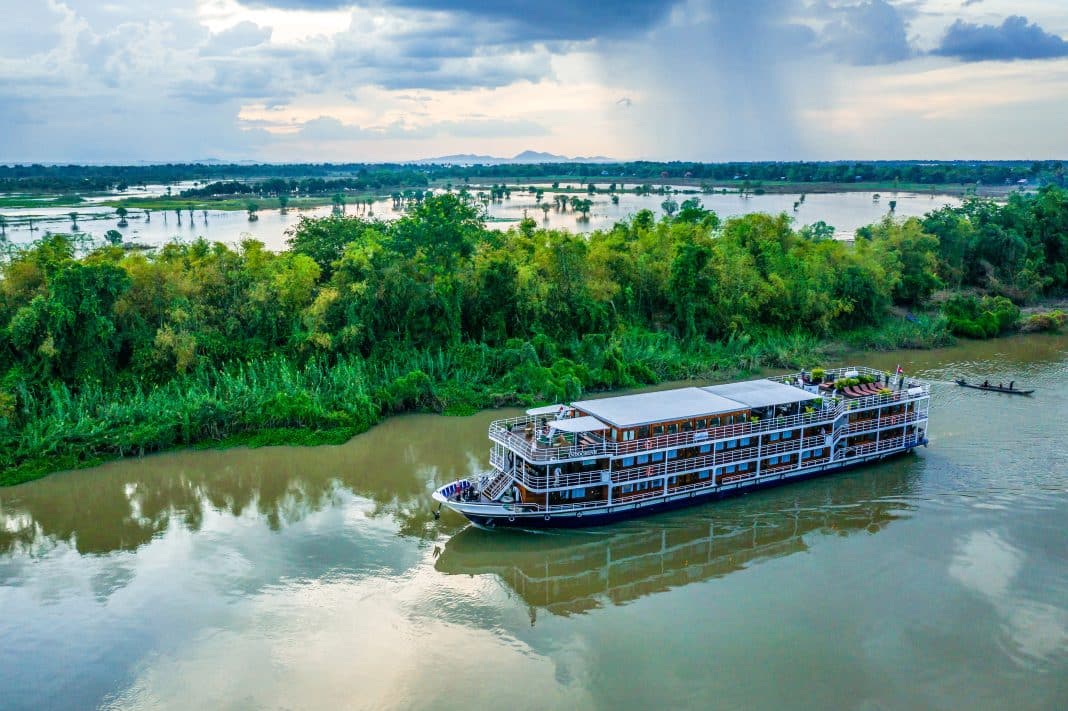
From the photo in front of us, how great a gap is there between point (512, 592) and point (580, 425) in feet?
16.1

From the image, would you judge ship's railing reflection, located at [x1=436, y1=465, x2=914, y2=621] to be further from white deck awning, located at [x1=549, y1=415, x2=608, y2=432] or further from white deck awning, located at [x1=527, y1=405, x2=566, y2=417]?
white deck awning, located at [x1=527, y1=405, x2=566, y2=417]

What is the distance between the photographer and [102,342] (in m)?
29.0

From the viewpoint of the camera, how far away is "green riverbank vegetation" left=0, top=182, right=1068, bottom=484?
2753 cm

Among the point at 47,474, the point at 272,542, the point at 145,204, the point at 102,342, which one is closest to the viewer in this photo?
the point at 272,542

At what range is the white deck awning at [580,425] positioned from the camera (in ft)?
68.2

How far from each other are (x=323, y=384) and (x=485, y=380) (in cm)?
680

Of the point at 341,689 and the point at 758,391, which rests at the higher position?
the point at 758,391

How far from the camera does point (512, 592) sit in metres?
18.5

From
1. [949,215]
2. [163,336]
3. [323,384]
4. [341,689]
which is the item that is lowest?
[341,689]

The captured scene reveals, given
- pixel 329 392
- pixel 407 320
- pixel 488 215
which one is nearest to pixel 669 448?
pixel 329 392

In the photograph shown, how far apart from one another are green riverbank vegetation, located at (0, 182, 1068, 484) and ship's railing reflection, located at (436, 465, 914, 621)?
9.78 meters

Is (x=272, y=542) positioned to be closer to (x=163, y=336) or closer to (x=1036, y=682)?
(x=163, y=336)

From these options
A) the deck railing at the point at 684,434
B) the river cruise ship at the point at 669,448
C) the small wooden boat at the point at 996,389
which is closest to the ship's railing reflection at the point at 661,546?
the river cruise ship at the point at 669,448

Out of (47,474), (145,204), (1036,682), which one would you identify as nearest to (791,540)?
(1036,682)
